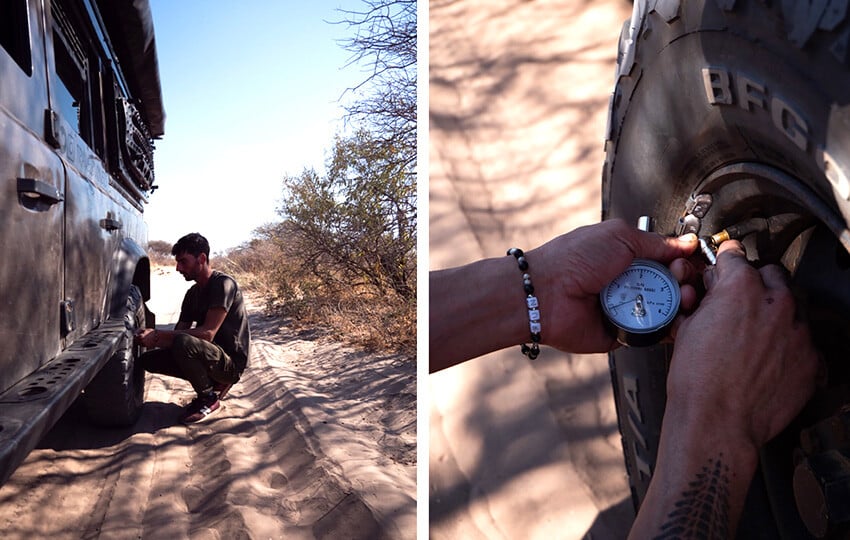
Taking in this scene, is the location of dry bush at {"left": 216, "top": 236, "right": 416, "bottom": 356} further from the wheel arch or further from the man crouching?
the wheel arch

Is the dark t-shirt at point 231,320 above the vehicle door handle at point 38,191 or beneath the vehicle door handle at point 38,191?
beneath

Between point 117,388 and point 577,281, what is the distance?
105 inches

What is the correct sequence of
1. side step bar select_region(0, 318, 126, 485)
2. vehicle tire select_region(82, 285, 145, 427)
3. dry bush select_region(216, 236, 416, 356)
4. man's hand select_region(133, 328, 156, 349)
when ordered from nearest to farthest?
side step bar select_region(0, 318, 126, 485) → vehicle tire select_region(82, 285, 145, 427) → man's hand select_region(133, 328, 156, 349) → dry bush select_region(216, 236, 416, 356)

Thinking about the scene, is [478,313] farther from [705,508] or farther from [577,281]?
[705,508]

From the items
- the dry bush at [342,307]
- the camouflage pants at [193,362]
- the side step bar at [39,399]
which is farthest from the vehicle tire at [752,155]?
the dry bush at [342,307]

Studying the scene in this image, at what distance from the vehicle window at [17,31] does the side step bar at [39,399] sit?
844 mm

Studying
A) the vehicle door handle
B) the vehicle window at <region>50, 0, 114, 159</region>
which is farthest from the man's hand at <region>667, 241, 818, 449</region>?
the vehicle window at <region>50, 0, 114, 159</region>

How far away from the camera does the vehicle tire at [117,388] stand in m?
3.22

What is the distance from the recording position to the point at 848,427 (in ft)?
2.98

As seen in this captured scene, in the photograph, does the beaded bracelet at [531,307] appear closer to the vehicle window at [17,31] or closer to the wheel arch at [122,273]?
the vehicle window at [17,31]

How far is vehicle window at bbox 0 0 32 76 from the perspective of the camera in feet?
5.84

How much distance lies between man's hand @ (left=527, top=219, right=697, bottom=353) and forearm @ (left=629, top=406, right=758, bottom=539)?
16.9 inches

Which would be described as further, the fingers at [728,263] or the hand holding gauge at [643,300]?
the hand holding gauge at [643,300]

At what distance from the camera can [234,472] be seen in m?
3.10
